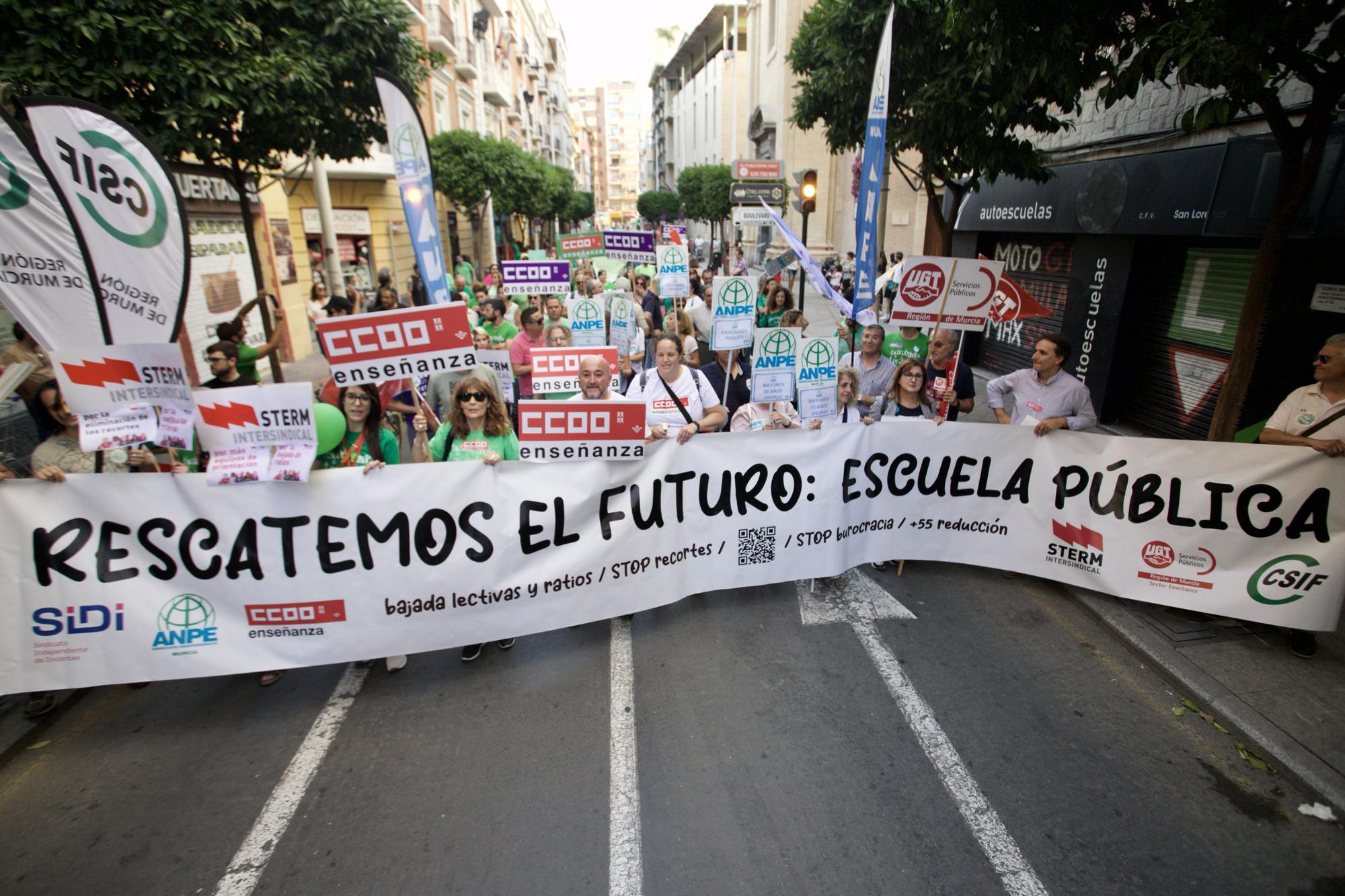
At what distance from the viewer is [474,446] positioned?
15.1ft

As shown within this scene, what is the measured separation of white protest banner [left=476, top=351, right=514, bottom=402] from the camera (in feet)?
22.1

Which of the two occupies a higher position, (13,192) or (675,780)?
(13,192)

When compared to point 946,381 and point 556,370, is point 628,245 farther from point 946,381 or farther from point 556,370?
point 946,381

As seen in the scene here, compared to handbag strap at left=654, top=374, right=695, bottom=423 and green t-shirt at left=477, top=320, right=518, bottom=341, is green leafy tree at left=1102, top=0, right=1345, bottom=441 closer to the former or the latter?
handbag strap at left=654, top=374, right=695, bottom=423

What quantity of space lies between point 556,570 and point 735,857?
2003 mm

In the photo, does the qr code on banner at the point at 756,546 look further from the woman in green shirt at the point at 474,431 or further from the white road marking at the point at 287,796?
the white road marking at the point at 287,796

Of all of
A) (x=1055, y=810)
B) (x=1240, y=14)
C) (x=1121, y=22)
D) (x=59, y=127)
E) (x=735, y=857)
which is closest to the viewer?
(x=735, y=857)

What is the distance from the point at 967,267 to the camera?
579 centimetres

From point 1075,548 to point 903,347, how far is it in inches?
119

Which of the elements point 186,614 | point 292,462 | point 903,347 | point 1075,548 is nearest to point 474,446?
point 292,462

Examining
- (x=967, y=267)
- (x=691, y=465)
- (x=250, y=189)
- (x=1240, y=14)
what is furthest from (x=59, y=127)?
(x=250, y=189)

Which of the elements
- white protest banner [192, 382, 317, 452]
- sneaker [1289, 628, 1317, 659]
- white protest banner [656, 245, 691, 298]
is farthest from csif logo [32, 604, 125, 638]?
sneaker [1289, 628, 1317, 659]

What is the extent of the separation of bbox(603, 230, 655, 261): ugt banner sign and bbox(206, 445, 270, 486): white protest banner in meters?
9.29

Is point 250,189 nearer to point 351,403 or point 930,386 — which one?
point 351,403
